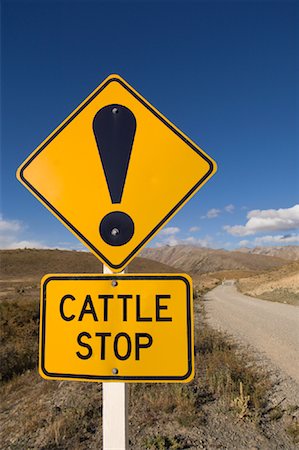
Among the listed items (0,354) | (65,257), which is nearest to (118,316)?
(0,354)

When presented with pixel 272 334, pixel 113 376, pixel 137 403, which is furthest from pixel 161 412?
pixel 272 334

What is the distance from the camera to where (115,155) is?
162cm

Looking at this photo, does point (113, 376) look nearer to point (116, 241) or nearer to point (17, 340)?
point (116, 241)

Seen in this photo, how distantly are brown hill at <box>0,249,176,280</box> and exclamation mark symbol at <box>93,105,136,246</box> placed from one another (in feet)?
195

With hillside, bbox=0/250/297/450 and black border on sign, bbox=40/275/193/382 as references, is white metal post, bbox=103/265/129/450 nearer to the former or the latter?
black border on sign, bbox=40/275/193/382

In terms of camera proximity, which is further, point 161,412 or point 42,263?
point 42,263

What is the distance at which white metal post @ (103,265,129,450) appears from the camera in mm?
1476

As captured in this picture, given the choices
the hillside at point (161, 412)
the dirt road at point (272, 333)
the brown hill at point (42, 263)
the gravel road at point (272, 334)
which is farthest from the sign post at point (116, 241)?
the brown hill at point (42, 263)

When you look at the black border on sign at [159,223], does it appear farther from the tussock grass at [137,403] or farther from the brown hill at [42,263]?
the brown hill at [42,263]

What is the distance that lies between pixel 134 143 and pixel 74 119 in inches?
13.9

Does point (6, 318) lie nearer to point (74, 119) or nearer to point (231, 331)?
point (231, 331)

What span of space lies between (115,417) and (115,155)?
1.24 m

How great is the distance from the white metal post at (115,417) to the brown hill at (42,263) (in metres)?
59.4

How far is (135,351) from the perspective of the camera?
4.85ft
